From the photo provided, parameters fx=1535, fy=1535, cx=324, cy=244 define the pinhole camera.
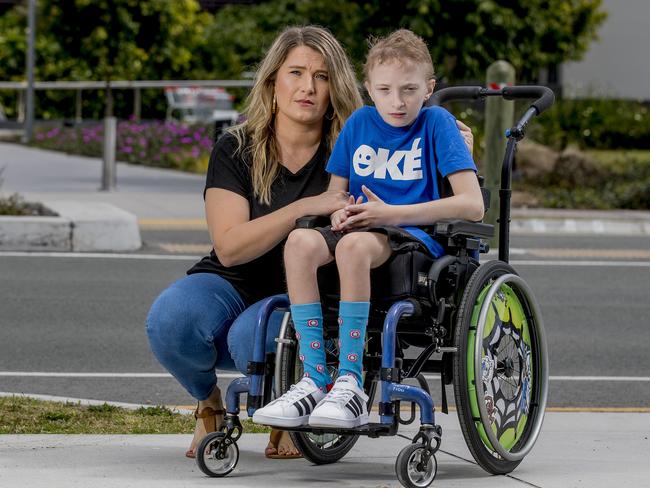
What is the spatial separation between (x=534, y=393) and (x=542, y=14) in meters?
15.4

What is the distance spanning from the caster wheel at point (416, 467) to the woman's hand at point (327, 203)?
80cm

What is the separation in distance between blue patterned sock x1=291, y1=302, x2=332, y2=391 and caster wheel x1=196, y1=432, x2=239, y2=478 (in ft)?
1.24

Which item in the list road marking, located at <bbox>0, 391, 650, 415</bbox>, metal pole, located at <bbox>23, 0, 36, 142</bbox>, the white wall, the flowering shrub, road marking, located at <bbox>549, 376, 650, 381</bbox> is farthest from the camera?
the white wall

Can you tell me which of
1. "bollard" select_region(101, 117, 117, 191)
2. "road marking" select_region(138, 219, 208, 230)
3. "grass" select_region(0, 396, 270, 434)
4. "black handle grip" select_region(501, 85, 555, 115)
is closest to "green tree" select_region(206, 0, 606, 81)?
"bollard" select_region(101, 117, 117, 191)

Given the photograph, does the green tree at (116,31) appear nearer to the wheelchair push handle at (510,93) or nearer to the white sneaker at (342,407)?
the wheelchair push handle at (510,93)

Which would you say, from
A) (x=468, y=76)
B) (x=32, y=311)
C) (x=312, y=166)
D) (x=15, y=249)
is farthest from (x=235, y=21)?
(x=312, y=166)

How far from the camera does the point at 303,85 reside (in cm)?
527

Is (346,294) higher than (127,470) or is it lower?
higher

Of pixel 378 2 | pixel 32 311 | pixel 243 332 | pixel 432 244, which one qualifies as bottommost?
pixel 32 311

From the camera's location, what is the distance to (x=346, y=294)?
461 cm

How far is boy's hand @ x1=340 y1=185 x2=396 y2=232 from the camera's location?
4.71 meters

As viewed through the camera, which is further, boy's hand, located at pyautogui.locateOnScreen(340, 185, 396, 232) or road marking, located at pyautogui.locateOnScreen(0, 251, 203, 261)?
road marking, located at pyautogui.locateOnScreen(0, 251, 203, 261)

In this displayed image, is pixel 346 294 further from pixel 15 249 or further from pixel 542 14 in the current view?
pixel 542 14

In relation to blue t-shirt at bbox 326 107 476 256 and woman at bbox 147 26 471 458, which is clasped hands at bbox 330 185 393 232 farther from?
woman at bbox 147 26 471 458
